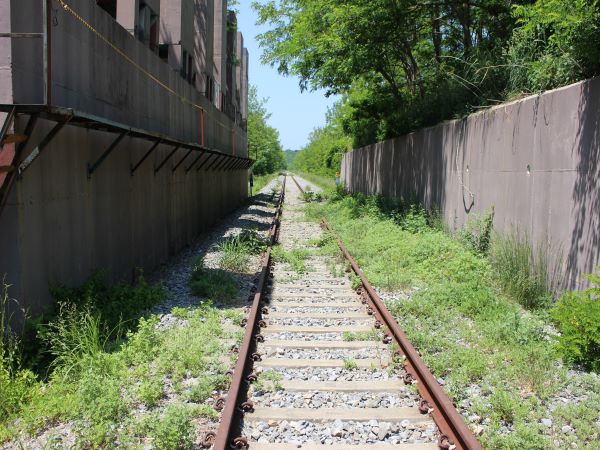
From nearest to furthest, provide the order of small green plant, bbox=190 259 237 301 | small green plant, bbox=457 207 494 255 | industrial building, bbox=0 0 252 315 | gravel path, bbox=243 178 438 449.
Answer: gravel path, bbox=243 178 438 449 → industrial building, bbox=0 0 252 315 → small green plant, bbox=190 259 237 301 → small green plant, bbox=457 207 494 255

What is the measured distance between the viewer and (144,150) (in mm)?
10594

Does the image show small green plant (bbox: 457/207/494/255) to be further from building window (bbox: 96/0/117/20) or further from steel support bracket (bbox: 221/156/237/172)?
steel support bracket (bbox: 221/156/237/172)

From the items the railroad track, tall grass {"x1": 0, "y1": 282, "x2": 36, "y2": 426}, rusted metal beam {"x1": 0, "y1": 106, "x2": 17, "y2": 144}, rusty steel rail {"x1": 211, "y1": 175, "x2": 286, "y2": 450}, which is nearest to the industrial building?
rusted metal beam {"x1": 0, "y1": 106, "x2": 17, "y2": 144}

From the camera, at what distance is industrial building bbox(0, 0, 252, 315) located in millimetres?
5582

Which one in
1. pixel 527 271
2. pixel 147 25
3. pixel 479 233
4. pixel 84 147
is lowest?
pixel 527 271

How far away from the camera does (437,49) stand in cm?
1842

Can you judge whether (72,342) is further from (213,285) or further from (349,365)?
(213,285)

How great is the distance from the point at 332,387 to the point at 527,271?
427 cm

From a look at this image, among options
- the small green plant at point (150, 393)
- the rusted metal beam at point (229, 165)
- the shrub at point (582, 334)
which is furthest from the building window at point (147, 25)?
the shrub at point (582, 334)

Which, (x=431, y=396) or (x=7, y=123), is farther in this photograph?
(x=7, y=123)

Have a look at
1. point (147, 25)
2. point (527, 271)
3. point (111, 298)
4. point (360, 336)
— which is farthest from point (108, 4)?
point (527, 271)

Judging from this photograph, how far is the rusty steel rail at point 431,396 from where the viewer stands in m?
3.98

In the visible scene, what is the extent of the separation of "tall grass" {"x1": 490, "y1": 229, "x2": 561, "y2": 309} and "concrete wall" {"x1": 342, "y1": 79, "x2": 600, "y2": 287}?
206 mm

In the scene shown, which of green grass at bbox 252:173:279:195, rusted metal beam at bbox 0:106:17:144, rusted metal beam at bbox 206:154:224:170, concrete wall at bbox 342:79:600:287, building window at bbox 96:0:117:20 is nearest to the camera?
rusted metal beam at bbox 0:106:17:144
